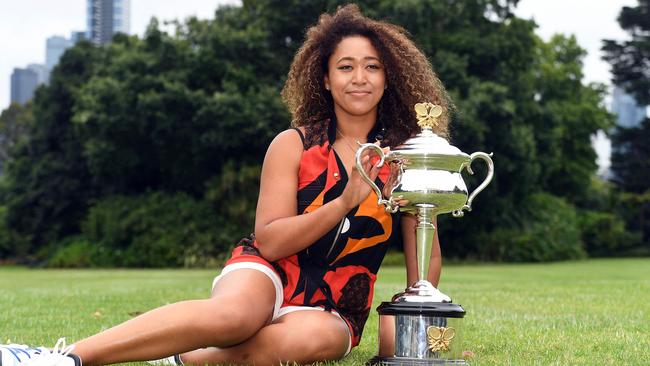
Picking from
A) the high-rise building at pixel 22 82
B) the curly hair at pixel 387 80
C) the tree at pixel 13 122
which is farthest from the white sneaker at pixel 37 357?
the high-rise building at pixel 22 82

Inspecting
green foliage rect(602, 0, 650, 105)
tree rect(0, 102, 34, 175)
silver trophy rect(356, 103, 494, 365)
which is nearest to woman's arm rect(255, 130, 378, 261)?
silver trophy rect(356, 103, 494, 365)

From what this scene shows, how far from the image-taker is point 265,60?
94.2 ft

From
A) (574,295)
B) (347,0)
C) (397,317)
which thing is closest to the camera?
(397,317)

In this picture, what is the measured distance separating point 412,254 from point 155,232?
24.6 meters

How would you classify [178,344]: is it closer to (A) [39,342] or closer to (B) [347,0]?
(A) [39,342]

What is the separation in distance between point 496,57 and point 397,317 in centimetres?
2532

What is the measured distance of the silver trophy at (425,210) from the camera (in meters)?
4.06

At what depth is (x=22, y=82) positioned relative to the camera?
436ft

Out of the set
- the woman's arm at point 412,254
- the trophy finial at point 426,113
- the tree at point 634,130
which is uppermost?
the tree at point 634,130

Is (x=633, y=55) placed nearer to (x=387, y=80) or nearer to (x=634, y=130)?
(x=634, y=130)

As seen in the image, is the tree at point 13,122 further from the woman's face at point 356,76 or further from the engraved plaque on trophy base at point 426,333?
the engraved plaque on trophy base at point 426,333

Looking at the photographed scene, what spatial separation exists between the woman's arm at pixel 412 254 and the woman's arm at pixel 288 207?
0.60m

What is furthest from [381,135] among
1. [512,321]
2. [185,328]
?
[512,321]

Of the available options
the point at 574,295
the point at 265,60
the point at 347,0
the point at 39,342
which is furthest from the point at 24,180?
the point at 39,342
